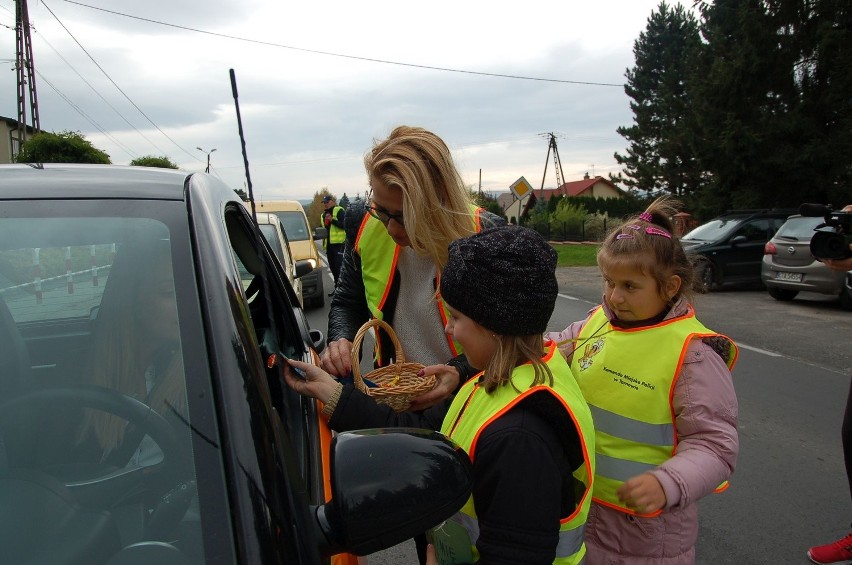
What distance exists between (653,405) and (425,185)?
36.0 inches

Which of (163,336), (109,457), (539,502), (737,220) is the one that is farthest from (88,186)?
(737,220)

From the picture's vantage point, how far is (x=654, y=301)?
1.88 m

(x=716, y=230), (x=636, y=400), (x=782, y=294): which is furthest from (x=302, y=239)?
(x=636, y=400)

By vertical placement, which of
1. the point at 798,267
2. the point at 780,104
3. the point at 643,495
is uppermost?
the point at 780,104

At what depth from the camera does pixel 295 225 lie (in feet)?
39.1

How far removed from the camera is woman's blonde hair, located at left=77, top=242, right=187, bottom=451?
1143mm

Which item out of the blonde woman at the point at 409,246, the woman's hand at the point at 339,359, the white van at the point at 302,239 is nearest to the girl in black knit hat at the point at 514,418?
the blonde woman at the point at 409,246

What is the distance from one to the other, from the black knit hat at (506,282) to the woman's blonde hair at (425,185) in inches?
20.5

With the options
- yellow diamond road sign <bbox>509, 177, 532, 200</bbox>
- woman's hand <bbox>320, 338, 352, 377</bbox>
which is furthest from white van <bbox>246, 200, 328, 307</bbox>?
yellow diamond road sign <bbox>509, 177, 532, 200</bbox>

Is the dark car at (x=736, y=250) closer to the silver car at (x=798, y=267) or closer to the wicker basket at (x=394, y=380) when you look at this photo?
the silver car at (x=798, y=267)

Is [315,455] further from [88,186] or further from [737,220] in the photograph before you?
[737,220]

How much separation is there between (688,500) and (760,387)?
16.7ft

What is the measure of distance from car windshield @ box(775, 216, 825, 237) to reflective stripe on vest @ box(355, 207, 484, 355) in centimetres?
1041

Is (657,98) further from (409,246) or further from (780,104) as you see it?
(409,246)
